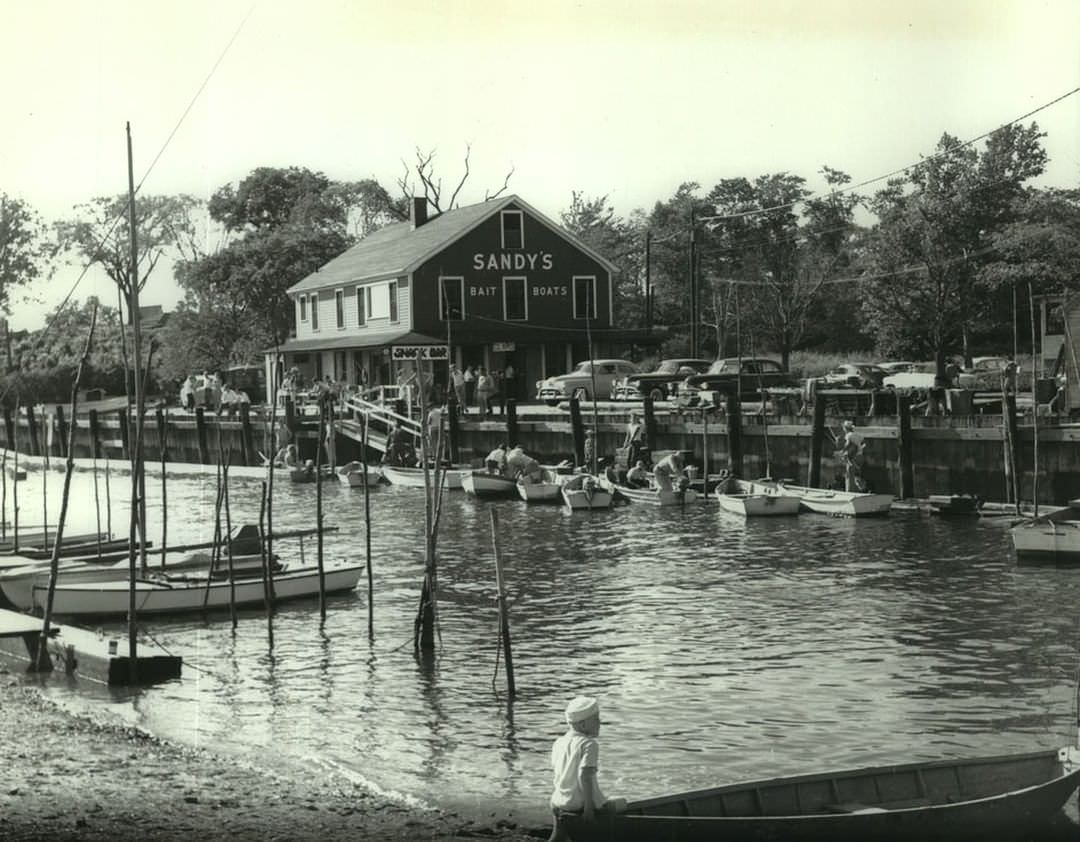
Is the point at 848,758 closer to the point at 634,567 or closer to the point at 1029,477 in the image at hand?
the point at 634,567

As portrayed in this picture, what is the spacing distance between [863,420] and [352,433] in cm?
2526

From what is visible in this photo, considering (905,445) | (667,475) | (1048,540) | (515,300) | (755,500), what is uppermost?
(515,300)

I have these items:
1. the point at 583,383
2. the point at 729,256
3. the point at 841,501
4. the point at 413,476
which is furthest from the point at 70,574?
the point at 729,256

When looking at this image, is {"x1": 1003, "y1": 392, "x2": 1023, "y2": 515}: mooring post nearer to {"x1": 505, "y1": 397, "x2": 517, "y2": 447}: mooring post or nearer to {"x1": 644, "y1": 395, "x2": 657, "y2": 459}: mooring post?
{"x1": 644, "y1": 395, "x2": 657, "y2": 459}: mooring post

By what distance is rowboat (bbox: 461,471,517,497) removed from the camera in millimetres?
48844

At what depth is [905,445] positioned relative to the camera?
40312mm

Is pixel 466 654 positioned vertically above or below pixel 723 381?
below

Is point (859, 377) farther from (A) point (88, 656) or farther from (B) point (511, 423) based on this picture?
(A) point (88, 656)

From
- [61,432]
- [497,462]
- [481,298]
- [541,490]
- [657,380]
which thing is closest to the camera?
[541,490]

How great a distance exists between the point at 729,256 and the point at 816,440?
4574 centimetres

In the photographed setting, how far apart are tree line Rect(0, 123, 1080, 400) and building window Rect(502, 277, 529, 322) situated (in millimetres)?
6514

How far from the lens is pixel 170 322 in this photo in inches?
3059

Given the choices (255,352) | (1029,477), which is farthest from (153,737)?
(255,352)

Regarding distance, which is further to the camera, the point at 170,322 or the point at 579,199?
the point at 579,199
